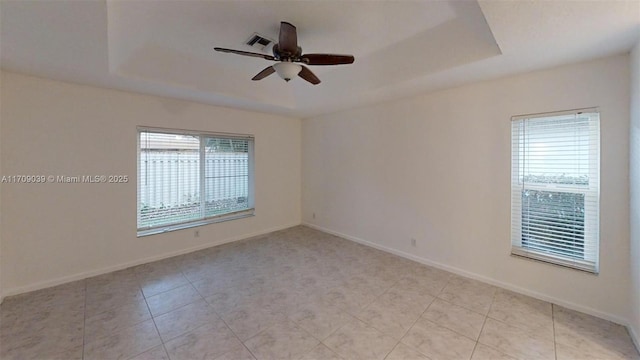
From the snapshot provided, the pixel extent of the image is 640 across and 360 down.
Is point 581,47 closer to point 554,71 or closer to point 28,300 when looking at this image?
point 554,71

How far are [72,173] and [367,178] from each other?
3997mm

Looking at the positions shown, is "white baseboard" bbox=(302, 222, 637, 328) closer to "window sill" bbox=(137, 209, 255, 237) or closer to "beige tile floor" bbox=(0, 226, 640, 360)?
"beige tile floor" bbox=(0, 226, 640, 360)

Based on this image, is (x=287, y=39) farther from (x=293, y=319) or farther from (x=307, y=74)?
(x=293, y=319)

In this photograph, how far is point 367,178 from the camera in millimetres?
4164

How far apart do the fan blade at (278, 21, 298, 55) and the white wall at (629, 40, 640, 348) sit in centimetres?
269

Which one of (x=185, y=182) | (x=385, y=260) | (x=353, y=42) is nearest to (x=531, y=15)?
(x=353, y=42)

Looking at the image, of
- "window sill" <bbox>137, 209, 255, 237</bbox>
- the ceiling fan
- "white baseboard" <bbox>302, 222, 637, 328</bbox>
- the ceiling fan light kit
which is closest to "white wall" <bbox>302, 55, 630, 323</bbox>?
"white baseboard" <bbox>302, 222, 637, 328</bbox>

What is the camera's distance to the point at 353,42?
262 centimetres

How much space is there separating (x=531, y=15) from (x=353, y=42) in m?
1.50

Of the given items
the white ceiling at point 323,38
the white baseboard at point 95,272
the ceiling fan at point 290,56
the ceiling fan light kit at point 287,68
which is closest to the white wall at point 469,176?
the white ceiling at point 323,38

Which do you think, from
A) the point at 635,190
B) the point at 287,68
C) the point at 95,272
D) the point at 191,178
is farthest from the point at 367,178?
the point at 95,272

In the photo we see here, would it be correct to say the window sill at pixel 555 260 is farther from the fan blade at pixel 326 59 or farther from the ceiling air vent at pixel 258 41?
the ceiling air vent at pixel 258 41

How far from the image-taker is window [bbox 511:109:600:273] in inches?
89.7

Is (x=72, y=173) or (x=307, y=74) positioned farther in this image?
(x=72, y=173)
